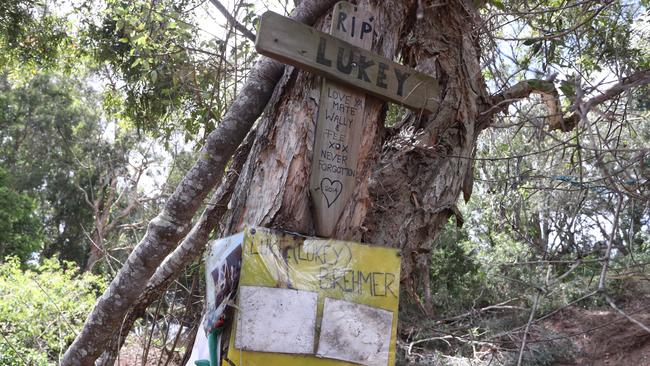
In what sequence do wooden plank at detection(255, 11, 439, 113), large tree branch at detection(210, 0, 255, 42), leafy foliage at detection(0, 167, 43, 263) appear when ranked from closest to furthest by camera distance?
wooden plank at detection(255, 11, 439, 113)
large tree branch at detection(210, 0, 255, 42)
leafy foliage at detection(0, 167, 43, 263)

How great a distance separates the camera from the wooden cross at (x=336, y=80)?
181 cm

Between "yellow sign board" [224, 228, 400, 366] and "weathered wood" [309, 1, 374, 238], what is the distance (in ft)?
0.41

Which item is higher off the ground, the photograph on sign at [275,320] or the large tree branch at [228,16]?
the large tree branch at [228,16]

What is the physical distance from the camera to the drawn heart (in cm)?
181

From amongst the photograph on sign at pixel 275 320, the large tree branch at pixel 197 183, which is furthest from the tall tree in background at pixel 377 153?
the photograph on sign at pixel 275 320

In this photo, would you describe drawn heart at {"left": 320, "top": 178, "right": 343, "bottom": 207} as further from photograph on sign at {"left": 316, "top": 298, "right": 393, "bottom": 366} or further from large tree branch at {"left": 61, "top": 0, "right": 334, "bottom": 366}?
large tree branch at {"left": 61, "top": 0, "right": 334, "bottom": 366}

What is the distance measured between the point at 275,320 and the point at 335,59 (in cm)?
85

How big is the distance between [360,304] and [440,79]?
104cm

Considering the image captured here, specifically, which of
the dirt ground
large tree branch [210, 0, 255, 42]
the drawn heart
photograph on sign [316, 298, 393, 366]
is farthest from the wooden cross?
the dirt ground

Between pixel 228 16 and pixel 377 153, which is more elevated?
pixel 228 16

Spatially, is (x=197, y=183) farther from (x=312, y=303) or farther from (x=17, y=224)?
(x=17, y=224)

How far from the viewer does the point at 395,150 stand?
2174 mm

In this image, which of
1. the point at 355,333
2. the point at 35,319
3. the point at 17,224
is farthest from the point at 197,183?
the point at 17,224

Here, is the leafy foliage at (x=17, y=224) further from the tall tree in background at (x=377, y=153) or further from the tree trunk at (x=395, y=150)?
the tree trunk at (x=395, y=150)
